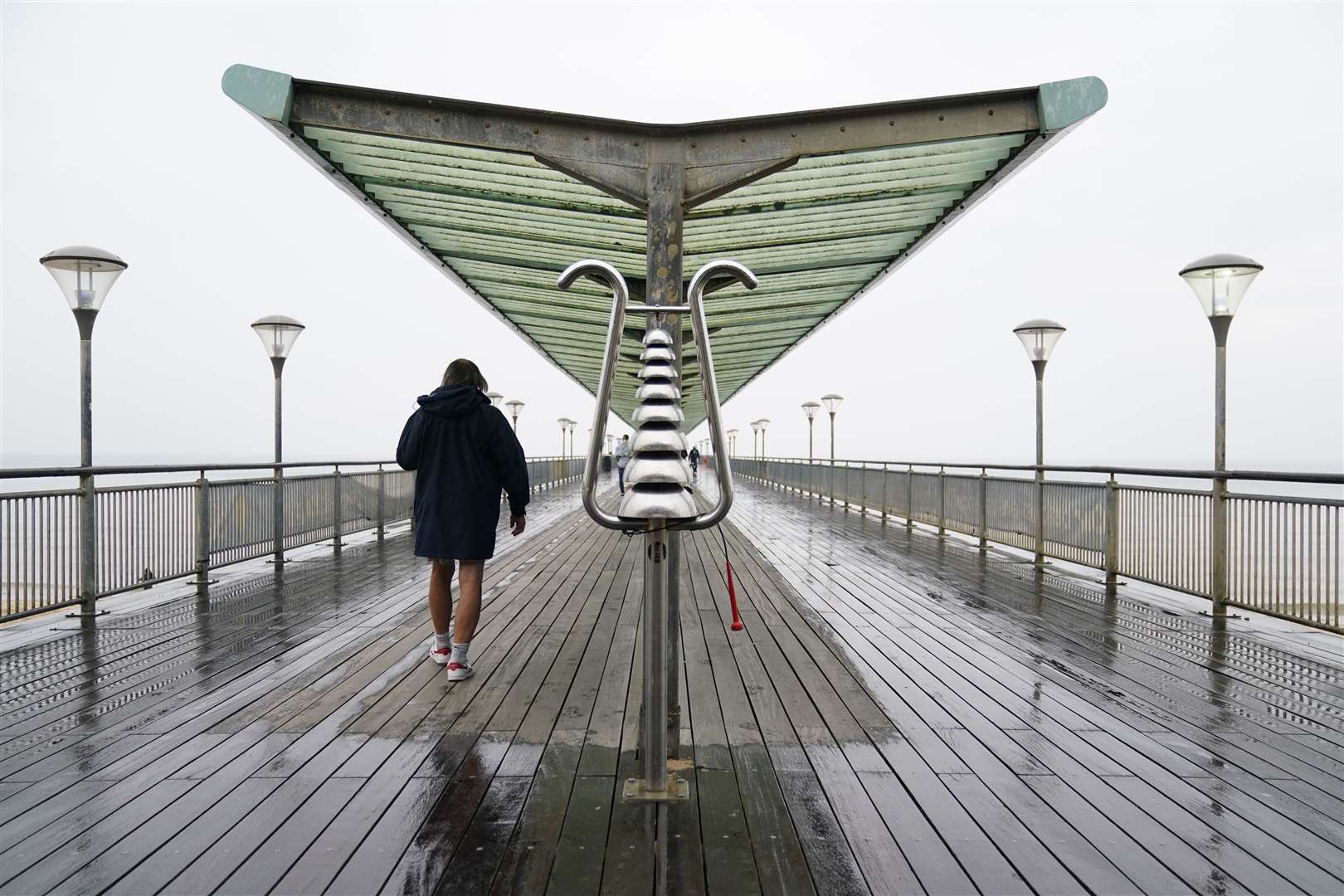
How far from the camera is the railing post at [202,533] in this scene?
7.07 metres

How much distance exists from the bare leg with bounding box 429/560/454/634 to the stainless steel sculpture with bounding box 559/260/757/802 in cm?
176

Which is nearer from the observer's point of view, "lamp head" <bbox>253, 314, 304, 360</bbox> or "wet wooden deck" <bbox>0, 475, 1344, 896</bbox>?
"wet wooden deck" <bbox>0, 475, 1344, 896</bbox>

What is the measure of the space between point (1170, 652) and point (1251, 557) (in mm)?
1378

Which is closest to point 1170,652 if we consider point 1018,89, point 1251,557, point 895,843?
point 1251,557

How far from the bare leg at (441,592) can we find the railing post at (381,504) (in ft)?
23.3

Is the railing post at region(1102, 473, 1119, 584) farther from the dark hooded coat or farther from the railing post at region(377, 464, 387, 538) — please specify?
the railing post at region(377, 464, 387, 538)

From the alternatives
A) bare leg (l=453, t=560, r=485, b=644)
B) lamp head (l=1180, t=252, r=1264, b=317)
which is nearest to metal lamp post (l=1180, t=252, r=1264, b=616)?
lamp head (l=1180, t=252, r=1264, b=317)

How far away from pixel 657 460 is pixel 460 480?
6.24 feet

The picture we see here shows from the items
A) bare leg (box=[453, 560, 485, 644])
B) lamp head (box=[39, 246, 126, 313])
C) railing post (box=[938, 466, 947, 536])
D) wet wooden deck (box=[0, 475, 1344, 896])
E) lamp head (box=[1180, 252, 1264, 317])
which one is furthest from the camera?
railing post (box=[938, 466, 947, 536])

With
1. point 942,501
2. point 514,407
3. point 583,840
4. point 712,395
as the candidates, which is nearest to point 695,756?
point 583,840

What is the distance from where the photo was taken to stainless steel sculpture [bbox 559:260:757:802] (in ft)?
8.37

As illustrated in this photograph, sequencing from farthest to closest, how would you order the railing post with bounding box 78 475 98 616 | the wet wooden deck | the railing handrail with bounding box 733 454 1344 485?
the railing post with bounding box 78 475 98 616
the railing handrail with bounding box 733 454 1344 485
the wet wooden deck

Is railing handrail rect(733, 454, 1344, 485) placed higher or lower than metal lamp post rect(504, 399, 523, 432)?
lower

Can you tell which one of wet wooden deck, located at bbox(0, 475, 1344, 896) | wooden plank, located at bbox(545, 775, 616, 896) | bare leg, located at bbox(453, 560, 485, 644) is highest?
bare leg, located at bbox(453, 560, 485, 644)
